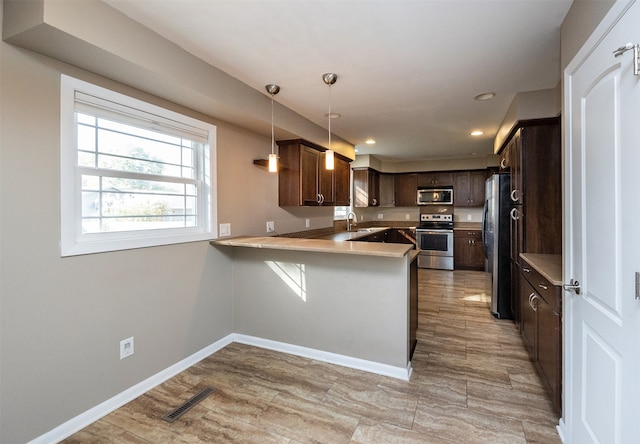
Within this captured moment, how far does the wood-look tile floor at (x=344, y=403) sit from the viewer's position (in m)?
1.79

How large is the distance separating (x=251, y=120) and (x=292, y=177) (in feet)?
3.07

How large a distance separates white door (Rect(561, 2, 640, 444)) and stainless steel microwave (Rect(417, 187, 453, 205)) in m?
5.32

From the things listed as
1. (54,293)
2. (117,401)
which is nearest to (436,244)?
(117,401)

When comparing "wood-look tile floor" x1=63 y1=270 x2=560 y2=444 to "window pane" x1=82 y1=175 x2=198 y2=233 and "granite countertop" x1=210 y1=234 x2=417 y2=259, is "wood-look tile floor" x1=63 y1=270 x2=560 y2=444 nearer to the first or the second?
"granite countertop" x1=210 y1=234 x2=417 y2=259

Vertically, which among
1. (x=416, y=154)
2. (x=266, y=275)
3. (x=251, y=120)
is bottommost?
(x=266, y=275)

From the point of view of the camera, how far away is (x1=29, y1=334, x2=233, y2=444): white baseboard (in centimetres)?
175

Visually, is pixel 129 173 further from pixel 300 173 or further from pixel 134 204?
pixel 300 173

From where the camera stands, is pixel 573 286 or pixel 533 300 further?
pixel 533 300

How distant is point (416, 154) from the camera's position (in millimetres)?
6266

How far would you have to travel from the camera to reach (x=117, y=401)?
205 centimetres

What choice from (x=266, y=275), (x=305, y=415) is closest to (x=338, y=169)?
(x=266, y=275)

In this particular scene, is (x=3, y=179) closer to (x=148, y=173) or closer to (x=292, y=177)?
(x=148, y=173)

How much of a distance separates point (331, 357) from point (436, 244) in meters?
4.66

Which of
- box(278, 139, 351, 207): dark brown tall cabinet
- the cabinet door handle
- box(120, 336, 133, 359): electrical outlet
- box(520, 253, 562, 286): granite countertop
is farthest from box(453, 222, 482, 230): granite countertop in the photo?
box(120, 336, 133, 359): electrical outlet
